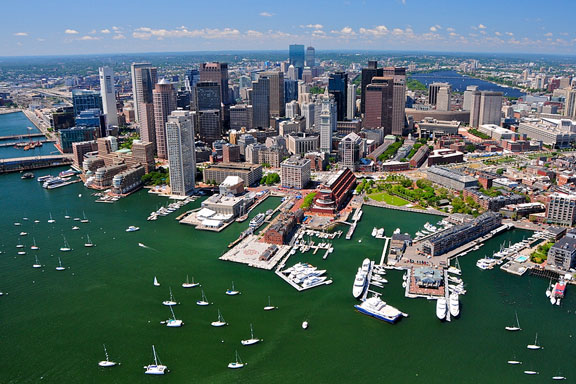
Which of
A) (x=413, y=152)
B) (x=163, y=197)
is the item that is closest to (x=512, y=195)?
(x=413, y=152)

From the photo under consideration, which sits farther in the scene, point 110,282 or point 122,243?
point 122,243

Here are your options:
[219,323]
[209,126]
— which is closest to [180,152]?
[209,126]

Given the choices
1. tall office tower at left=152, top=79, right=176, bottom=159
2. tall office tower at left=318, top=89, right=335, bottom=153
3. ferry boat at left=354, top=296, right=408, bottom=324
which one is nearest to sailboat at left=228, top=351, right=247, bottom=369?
ferry boat at left=354, top=296, right=408, bottom=324

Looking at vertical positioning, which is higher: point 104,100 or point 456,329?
point 104,100

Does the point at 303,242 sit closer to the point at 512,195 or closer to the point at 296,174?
the point at 296,174

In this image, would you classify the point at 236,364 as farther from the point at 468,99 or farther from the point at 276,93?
the point at 468,99

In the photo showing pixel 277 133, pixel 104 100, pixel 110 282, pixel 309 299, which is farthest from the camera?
pixel 104 100

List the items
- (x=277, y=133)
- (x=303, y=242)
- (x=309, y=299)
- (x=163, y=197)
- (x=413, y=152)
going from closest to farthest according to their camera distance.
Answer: (x=309, y=299) → (x=303, y=242) → (x=163, y=197) → (x=413, y=152) → (x=277, y=133)
